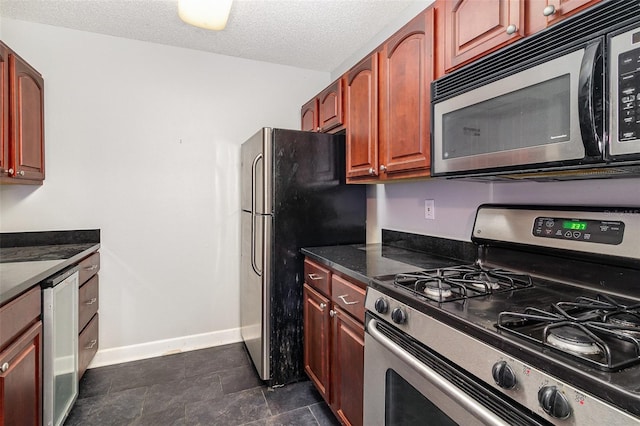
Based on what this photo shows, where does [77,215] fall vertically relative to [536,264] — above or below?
above

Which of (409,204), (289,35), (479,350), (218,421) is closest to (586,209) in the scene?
(479,350)

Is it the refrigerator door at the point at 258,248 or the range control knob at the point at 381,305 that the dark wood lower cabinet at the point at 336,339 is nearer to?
the range control knob at the point at 381,305

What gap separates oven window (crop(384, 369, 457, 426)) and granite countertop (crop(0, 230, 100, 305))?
141cm

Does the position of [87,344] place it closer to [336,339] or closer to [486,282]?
[336,339]

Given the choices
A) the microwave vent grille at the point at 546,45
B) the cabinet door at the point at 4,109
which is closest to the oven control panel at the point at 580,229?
the microwave vent grille at the point at 546,45

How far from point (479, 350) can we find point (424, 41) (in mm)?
1297

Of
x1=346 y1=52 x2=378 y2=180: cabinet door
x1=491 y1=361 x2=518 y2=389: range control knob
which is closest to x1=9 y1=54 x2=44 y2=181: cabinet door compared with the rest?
x1=346 y1=52 x2=378 y2=180: cabinet door

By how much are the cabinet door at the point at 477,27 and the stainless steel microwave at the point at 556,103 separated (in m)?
0.08

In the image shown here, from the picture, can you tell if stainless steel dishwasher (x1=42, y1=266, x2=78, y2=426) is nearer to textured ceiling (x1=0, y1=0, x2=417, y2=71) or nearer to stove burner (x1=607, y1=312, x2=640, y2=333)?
textured ceiling (x1=0, y1=0, x2=417, y2=71)

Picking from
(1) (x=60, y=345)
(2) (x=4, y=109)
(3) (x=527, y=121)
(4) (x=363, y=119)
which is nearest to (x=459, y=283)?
(3) (x=527, y=121)

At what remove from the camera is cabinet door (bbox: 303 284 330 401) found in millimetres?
1790

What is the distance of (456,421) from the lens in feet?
2.94

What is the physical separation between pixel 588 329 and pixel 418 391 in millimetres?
517

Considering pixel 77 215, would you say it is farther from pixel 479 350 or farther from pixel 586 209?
pixel 586 209
